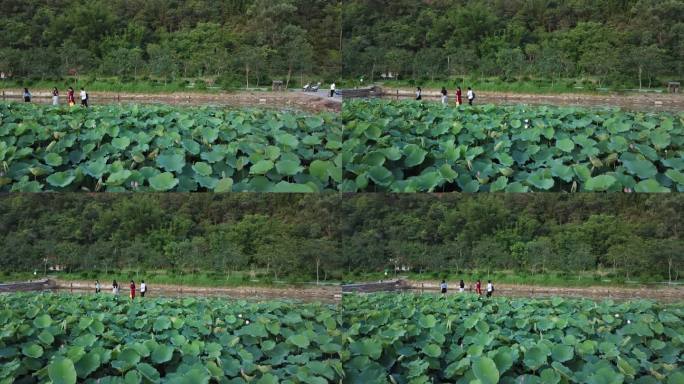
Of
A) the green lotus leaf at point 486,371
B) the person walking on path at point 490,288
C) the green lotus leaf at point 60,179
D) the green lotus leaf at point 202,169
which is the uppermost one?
the green lotus leaf at point 202,169

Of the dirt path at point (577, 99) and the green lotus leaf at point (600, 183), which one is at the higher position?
the dirt path at point (577, 99)

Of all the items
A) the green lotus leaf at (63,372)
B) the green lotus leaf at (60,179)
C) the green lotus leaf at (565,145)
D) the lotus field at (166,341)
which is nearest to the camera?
the green lotus leaf at (63,372)

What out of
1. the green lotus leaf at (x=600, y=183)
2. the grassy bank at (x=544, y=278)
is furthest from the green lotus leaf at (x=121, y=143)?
the green lotus leaf at (x=600, y=183)

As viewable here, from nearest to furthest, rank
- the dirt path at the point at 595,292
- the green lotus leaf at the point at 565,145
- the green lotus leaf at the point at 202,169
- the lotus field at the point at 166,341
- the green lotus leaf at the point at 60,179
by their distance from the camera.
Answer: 1. the lotus field at the point at 166,341
2. the green lotus leaf at the point at 60,179
3. the green lotus leaf at the point at 202,169
4. the green lotus leaf at the point at 565,145
5. the dirt path at the point at 595,292

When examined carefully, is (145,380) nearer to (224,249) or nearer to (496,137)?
(224,249)

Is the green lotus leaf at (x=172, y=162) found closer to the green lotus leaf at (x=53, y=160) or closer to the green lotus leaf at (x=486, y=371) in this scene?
the green lotus leaf at (x=53, y=160)

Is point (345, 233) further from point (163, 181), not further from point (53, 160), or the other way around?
point (53, 160)

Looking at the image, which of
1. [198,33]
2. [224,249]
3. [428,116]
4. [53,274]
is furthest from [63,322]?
[428,116]
